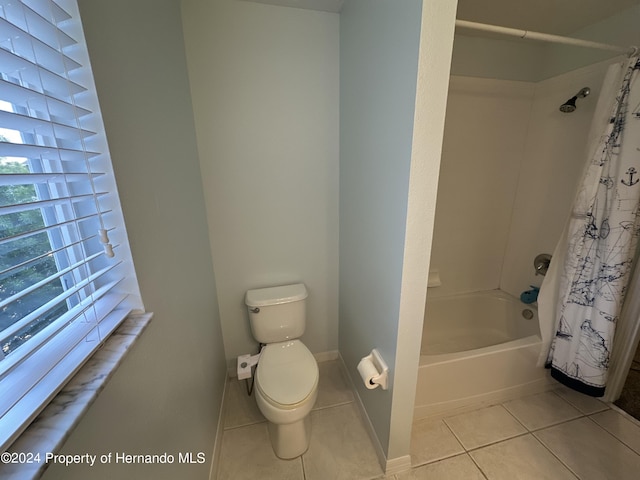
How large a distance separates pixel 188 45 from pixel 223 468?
222 centimetres

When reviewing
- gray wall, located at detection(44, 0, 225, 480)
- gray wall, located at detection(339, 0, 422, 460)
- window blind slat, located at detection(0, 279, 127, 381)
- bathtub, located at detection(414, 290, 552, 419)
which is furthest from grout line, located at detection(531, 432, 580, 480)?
window blind slat, located at detection(0, 279, 127, 381)

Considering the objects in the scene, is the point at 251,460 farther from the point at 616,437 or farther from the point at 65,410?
the point at 616,437

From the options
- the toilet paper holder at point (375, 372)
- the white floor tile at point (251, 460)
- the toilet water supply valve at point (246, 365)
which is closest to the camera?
the toilet paper holder at point (375, 372)

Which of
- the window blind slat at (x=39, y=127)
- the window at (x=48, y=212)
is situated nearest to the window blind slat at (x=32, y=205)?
the window at (x=48, y=212)

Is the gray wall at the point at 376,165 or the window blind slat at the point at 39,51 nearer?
the window blind slat at the point at 39,51

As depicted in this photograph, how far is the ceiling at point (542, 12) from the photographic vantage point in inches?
53.7

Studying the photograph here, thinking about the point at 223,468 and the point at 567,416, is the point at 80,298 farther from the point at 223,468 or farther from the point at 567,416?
the point at 567,416

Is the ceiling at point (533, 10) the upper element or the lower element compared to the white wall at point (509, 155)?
upper

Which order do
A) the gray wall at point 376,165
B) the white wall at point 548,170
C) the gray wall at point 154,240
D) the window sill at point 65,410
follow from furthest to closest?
the white wall at point 548,170, the gray wall at point 376,165, the gray wall at point 154,240, the window sill at point 65,410

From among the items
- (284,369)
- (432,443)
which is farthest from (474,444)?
(284,369)

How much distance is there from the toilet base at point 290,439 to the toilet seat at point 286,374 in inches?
6.9

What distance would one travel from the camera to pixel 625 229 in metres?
1.25

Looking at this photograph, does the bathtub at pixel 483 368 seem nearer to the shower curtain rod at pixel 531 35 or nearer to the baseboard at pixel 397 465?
the baseboard at pixel 397 465

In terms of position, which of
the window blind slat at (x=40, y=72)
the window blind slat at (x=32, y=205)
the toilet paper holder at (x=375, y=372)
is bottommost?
the toilet paper holder at (x=375, y=372)
